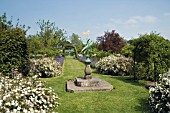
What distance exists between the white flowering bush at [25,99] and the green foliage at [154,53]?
4.98 m

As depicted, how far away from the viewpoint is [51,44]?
3666 cm

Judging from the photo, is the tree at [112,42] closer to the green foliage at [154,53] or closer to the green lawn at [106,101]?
the green foliage at [154,53]

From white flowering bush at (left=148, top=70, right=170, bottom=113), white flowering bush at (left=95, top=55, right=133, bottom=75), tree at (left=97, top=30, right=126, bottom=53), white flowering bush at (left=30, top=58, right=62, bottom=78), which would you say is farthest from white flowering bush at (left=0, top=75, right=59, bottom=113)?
tree at (left=97, top=30, right=126, bottom=53)

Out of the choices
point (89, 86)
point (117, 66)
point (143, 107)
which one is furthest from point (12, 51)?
point (117, 66)

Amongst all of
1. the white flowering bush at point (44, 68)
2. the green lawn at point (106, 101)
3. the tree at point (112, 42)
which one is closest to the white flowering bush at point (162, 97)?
the green lawn at point (106, 101)

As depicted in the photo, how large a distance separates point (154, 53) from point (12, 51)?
272 inches

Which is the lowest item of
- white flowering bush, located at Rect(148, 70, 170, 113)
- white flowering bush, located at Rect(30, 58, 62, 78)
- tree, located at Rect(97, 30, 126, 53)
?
white flowering bush, located at Rect(148, 70, 170, 113)

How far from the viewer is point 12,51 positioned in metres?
9.98

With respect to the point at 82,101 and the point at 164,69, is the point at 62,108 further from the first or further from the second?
the point at 164,69

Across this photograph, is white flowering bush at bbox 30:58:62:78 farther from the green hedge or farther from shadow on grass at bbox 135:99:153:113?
shadow on grass at bbox 135:99:153:113

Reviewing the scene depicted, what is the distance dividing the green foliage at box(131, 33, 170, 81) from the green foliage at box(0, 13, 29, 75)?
19.9 feet

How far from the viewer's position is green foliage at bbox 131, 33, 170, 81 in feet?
31.0

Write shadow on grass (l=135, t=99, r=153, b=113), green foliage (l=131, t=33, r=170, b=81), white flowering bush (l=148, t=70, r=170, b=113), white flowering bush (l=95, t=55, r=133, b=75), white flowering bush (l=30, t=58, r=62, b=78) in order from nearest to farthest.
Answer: white flowering bush (l=148, t=70, r=170, b=113) → shadow on grass (l=135, t=99, r=153, b=113) → green foliage (l=131, t=33, r=170, b=81) → white flowering bush (l=30, t=58, r=62, b=78) → white flowering bush (l=95, t=55, r=133, b=75)

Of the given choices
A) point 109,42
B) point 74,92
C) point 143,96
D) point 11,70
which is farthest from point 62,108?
point 109,42
